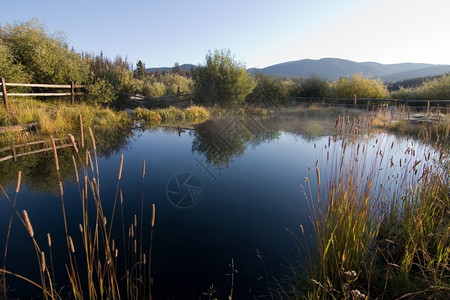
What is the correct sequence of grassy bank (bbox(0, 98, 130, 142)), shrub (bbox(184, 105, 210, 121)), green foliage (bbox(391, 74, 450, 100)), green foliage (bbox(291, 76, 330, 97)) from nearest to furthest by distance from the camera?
grassy bank (bbox(0, 98, 130, 142)), shrub (bbox(184, 105, 210, 121)), green foliage (bbox(391, 74, 450, 100)), green foliage (bbox(291, 76, 330, 97))

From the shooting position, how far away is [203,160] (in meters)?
5.45

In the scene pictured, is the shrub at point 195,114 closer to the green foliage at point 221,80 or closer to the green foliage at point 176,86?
the green foliage at point 221,80

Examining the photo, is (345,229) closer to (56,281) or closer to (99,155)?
(56,281)

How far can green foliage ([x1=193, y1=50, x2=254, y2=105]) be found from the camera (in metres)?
15.5

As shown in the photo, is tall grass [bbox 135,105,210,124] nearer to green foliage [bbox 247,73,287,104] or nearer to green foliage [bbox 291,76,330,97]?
green foliage [bbox 247,73,287,104]

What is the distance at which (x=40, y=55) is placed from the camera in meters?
10.8

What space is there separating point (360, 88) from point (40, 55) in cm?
1909

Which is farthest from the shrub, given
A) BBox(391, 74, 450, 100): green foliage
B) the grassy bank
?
BBox(391, 74, 450, 100): green foliage

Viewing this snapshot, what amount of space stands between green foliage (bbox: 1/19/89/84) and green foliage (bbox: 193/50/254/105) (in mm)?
7029

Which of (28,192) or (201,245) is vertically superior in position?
(28,192)

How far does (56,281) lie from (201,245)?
1.31 meters

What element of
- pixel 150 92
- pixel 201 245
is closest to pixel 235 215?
pixel 201 245

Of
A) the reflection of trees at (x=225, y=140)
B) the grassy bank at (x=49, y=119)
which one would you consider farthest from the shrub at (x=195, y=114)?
the grassy bank at (x=49, y=119)

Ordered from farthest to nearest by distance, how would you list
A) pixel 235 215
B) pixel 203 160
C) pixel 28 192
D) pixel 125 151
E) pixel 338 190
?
1. pixel 125 151
2. pixel 203 160
3. pixel 28 192
4. pixel 235 215
5. pixel 338 190
